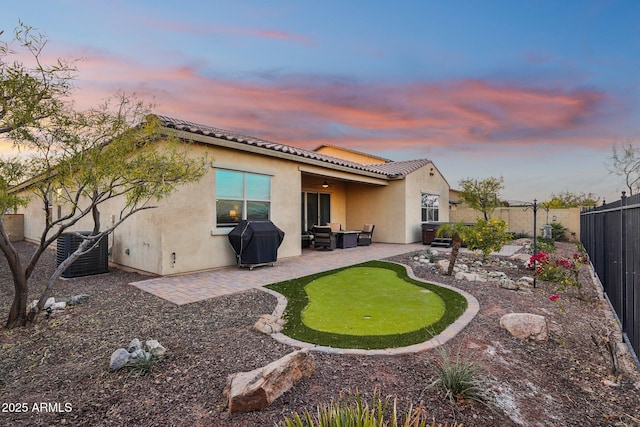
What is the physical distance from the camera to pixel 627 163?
18297 mm

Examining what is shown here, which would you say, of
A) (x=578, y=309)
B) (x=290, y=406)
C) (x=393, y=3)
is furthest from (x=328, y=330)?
(x=393, y=3)

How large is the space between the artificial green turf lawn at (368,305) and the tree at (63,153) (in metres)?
3.34

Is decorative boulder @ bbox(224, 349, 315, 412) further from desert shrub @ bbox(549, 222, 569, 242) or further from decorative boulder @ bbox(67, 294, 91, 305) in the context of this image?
desert shrub @ bbox(549, 222, 569, 242)

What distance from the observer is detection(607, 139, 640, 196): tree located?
17891 mm

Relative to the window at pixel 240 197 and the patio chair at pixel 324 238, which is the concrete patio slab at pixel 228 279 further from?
the patio chair at pixel 324 238

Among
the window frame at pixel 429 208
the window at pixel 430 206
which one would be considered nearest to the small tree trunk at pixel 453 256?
the window frame at pixel 429 208

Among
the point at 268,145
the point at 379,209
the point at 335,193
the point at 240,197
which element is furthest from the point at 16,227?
the point at 379,209

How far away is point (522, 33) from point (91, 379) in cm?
1156

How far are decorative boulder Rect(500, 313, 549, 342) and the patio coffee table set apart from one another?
9.10 m

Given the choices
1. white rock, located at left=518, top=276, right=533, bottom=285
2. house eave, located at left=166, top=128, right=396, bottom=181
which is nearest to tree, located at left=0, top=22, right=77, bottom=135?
house eave, located at left=166, top=128, right=396, bottom=181

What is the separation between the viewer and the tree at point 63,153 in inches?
141

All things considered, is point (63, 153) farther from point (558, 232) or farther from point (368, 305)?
point (558, 232)

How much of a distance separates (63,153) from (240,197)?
4709 mm

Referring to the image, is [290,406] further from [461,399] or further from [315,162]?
[315,162]
